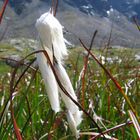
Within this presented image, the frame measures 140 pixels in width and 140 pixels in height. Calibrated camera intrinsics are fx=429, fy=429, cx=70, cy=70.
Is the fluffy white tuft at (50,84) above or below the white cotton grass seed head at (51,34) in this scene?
below

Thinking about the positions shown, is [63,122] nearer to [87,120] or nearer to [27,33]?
[87,120]

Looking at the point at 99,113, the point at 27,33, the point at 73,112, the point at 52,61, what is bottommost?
the point at 27,33

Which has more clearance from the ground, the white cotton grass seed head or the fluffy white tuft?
the white cotton grass seed head

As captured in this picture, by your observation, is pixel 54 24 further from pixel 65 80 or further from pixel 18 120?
pixel 18 120

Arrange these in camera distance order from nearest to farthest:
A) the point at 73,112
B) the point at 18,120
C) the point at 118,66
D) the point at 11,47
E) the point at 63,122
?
the point at 73,112, the point at 18,120, the point at 63,122, the point at 118,66, the point at 11,47

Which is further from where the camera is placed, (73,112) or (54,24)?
(73,112)

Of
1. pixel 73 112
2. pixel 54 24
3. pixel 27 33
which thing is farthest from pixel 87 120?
pixel 27 33

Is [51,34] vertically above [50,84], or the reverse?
[51,34]

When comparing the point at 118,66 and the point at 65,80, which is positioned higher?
the point at 65,80

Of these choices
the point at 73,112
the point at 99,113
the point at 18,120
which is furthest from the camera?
the point at 99,113
